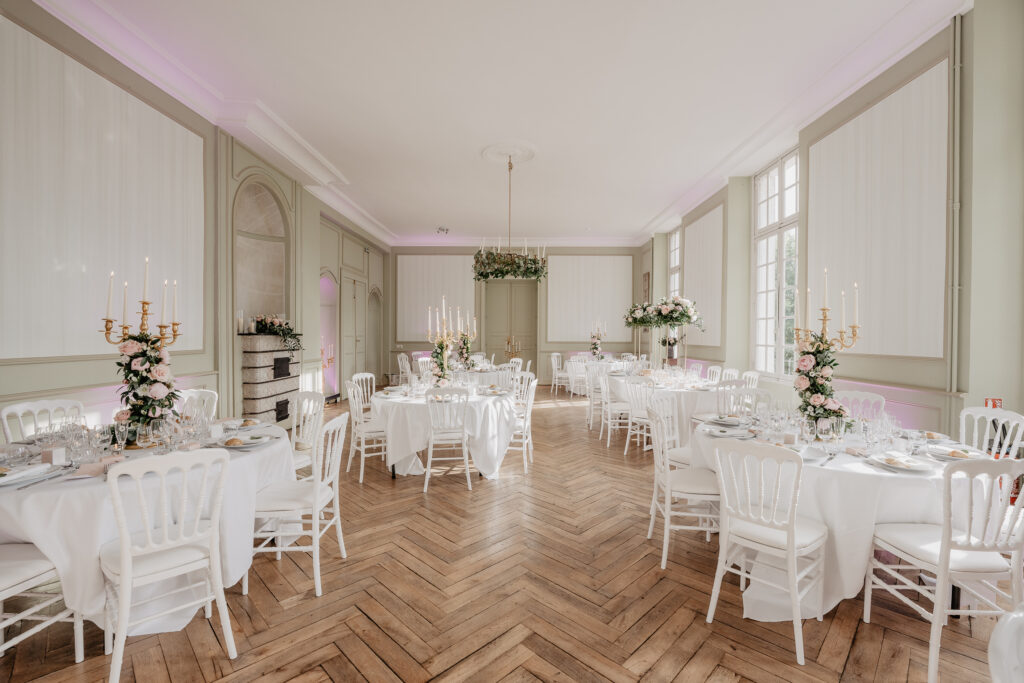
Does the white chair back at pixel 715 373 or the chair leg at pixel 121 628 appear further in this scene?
the white chair back at pixel 715 373

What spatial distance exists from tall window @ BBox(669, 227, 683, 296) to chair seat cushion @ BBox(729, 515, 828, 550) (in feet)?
25.1

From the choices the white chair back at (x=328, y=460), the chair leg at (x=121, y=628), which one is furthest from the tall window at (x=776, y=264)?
the chair leg at (x=121, y=628)

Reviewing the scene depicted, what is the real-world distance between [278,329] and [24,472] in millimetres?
4253

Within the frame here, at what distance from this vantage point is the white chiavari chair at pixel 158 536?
6.11 ft

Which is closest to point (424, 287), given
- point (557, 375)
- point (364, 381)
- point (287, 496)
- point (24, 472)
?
point (557, 375)

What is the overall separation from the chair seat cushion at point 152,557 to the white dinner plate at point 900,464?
3442 mm

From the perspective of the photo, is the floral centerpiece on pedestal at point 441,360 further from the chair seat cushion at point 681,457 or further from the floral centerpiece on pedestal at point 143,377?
the floral centerpiece on pedestal at point 143,377

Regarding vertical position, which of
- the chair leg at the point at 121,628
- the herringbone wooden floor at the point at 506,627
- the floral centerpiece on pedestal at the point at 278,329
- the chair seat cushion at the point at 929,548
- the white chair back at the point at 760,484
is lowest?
the herringbone wooden floor at the point at 506,627

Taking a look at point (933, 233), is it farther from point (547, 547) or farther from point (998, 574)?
point (547, 547)

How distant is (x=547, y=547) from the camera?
3.24m

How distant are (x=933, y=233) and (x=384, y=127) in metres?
5.42

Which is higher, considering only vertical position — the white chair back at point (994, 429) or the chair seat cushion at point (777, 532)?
the white chair back at point (994, 429)

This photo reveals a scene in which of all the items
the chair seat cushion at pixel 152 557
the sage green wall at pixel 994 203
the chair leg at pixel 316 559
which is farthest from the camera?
the sage green wall at pixel 994 203

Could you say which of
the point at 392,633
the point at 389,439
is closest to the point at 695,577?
the point at 392,633
